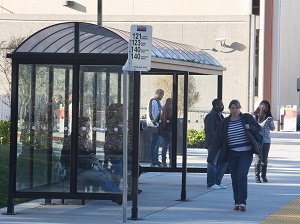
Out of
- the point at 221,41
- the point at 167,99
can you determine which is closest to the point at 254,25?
the point at 221,41

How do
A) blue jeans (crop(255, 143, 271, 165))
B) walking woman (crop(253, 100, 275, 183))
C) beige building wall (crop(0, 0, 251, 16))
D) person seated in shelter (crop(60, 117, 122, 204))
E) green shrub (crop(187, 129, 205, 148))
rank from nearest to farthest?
1. person seated in shelter (crop(60, 117, 122, 204))
2. walking woman (crop(253, 100, 275, 183))
3. blue jeans (crop(255, 143, 271, 165))
4. green shrub (crop(187, 129, 205, 148))
5. beige building wall (crop(0, 0, 251, 16))

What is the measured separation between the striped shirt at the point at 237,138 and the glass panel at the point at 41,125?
2520 millimetres

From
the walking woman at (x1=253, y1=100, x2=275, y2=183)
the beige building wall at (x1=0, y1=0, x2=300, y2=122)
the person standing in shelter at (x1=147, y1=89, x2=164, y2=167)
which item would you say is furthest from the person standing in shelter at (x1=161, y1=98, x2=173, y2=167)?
the beige building wall at (x1=0, y1=0, x2=300, y2=122)

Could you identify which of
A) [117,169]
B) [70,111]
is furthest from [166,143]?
[70,111]

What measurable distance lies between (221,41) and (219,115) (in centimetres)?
2348

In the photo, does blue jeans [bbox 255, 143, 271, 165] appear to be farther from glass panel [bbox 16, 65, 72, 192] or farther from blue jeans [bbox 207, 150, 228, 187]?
glass panel [bbox 16, 65, 72, 192]

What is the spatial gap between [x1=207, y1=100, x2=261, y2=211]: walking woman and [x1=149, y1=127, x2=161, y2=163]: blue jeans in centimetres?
379

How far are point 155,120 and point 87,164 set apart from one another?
4803mm

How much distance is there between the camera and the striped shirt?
12.7m

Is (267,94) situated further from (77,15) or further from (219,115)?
(219,115)

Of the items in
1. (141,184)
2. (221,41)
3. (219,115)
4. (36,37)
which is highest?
(221,41)

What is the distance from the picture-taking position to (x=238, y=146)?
1274 cm

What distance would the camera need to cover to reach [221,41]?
128 feet

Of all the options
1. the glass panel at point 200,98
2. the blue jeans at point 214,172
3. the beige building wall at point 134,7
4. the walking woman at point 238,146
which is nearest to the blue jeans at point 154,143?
the glass panel at point 200,98
